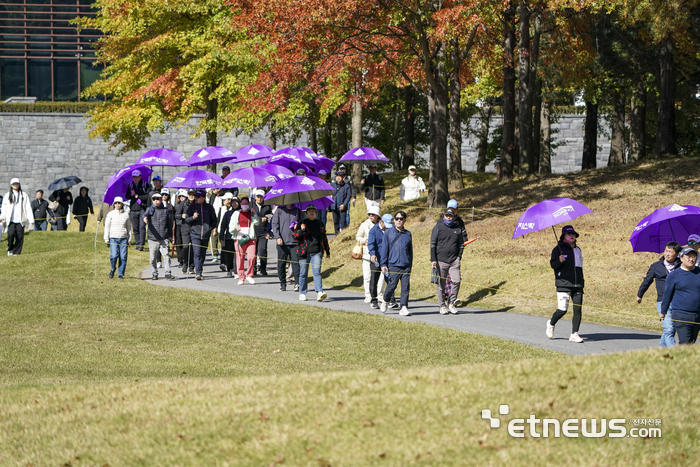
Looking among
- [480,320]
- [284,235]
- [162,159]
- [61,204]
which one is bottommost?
[480,320]

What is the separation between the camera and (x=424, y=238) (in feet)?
67.6

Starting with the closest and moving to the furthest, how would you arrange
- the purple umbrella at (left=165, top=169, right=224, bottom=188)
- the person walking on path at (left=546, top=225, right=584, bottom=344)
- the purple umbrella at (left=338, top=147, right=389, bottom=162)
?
the person walking on path at (left=546, top=225, right=584, bottom=344)
the purple umbrella at (left=165, top=169, right=224, bottom=188)
the purple umbrella at (left=338, top=147, right=389, bottom=162)

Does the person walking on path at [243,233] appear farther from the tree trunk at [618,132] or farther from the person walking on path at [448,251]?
the tree trunk at [618,132]

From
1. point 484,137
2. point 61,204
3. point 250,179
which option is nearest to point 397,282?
point 250,179

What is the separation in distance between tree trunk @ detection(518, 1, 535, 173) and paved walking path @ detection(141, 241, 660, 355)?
10258mm

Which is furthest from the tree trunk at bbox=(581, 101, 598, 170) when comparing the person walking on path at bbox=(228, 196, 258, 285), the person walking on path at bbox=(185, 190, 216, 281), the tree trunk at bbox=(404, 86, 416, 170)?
the person walking on path at bbox=(185, 190, 216, 281)

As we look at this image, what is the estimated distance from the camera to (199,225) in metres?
19.1

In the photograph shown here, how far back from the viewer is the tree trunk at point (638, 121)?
2844 centimetres

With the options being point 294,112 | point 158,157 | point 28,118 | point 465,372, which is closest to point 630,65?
point 294,112

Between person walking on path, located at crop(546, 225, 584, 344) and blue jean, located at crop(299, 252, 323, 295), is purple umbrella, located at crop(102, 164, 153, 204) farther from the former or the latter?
person walking on path, located at crop(546, 225, 584, 344)

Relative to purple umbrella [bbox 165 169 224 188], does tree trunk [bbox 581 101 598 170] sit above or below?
above

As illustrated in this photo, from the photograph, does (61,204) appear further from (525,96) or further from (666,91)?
(666,91)

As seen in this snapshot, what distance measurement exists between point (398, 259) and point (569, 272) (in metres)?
3.51

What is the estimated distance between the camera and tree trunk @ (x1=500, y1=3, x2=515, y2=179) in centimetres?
2634
